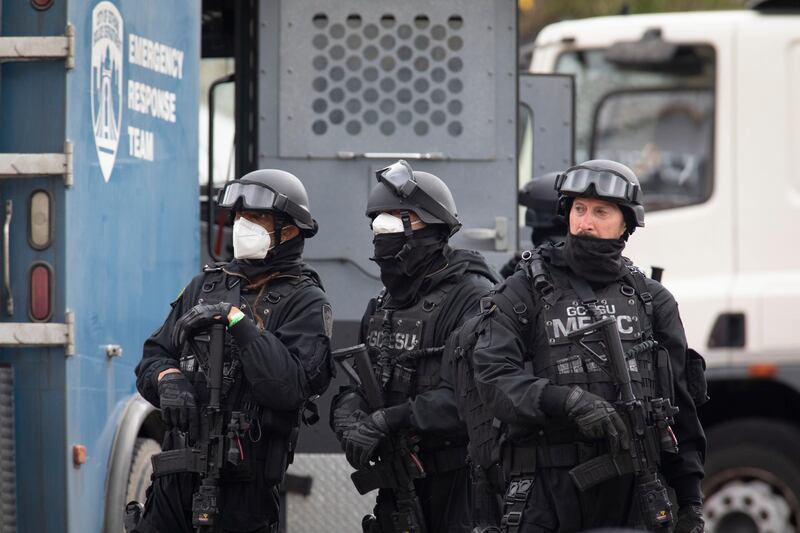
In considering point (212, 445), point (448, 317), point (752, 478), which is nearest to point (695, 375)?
point (448, 317)

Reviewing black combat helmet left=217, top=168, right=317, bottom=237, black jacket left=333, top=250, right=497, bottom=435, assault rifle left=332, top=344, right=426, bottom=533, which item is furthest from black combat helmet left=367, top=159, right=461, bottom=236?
assault rifle left=332, top=344, right=426, bottom=533

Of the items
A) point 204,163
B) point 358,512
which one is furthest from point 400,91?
point 358,512

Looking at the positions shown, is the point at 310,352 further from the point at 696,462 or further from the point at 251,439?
the point at 696,462

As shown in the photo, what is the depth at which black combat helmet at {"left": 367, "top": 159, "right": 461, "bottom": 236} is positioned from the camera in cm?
552

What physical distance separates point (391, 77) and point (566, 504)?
2689 mm

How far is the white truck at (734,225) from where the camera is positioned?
844 cm

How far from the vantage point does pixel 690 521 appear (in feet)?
15.5

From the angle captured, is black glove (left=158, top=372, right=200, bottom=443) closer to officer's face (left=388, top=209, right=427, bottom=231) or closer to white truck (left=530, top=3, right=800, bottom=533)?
officer's face (left=388, top=209, right=427, bottom=231)

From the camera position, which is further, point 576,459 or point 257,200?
point 257,200

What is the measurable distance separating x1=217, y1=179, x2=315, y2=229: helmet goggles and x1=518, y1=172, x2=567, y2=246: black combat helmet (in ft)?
5.12

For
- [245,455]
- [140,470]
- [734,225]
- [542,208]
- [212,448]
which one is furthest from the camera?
[734,225]

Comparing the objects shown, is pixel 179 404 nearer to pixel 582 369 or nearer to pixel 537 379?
pixel 537 379

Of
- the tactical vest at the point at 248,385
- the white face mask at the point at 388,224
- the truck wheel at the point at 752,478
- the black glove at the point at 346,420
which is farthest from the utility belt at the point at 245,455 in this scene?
the truck wheel at the point at 752,478

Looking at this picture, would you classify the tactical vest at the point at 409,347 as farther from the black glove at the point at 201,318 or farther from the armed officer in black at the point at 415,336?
the black glove at the point at 201,318
